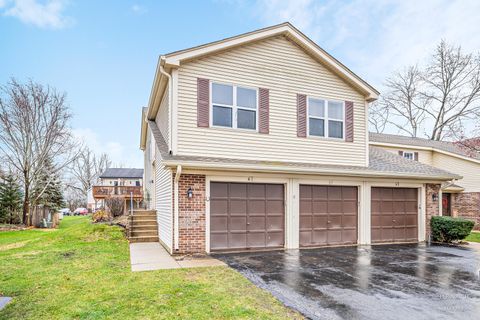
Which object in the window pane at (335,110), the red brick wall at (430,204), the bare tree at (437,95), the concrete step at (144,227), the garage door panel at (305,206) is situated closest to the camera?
the garage door panel at (305,206)

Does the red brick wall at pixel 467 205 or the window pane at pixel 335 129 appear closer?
the window pane at pixel 335 129

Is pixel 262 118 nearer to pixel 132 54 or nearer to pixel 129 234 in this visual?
pixel 129 234

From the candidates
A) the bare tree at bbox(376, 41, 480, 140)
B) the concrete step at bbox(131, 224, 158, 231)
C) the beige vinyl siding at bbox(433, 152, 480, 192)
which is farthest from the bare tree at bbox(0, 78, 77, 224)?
the bare tree at bbox(376, 41, 480, 140)

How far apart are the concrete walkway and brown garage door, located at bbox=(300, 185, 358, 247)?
3.88m

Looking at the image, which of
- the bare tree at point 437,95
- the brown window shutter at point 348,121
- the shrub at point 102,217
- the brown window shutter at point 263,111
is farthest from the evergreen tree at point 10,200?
the bare tree at point 437,95

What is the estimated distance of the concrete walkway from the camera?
25.2ft

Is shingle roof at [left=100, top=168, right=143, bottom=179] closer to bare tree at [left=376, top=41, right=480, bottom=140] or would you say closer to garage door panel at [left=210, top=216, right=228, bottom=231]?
bare tree at [left=376, top=41, right=480, bottom=140]

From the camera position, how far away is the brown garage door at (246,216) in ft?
32.4

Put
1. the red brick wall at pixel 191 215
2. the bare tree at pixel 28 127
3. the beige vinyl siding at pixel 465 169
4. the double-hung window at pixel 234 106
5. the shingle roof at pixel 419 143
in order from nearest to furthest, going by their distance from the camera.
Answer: the red brick wall at pixel 191 215, the double-hung window at pixel 234 106, the bare tree at pixel 28 127, the beige vinyl siding at pixel 465 169, the shingle roof at pixel 419 143

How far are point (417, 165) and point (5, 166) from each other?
2442 cm

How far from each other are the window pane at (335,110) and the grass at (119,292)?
7014 millimetres

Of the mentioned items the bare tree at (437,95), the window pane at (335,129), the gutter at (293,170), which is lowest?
the gutter at (293,170)

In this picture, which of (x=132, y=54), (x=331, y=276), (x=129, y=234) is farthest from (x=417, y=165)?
(x=132, y=54)

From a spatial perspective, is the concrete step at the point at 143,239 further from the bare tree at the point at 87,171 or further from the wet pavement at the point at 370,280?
the bare tree at the point at 87,171
